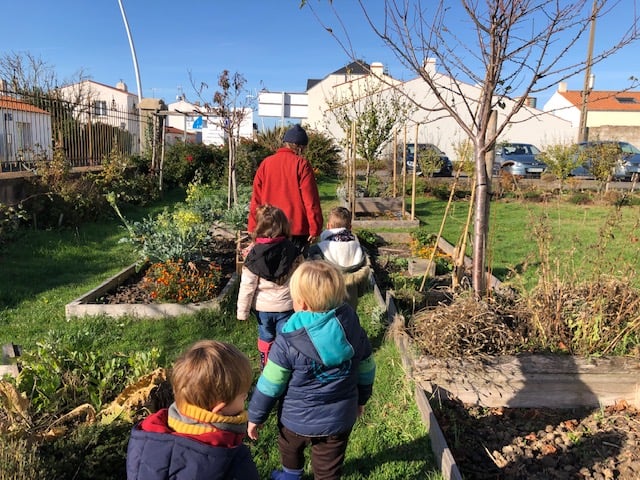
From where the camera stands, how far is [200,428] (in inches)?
67.0

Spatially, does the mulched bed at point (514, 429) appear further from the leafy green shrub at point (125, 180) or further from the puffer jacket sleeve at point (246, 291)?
the leafy green shrub at point (125, 180)

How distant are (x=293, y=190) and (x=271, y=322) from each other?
4.97ft

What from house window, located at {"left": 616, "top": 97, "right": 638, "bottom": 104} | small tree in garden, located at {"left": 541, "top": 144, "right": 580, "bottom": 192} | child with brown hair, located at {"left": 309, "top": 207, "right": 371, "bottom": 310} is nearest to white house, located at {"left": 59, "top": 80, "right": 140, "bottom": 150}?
child with brown hair, located at {"left": 309, "top": 207, "right": 371, "bottom": 310}

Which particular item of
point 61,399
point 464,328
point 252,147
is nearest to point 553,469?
point 464,328

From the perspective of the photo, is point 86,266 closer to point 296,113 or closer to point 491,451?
point 491,451

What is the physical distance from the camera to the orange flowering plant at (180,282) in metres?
5.32

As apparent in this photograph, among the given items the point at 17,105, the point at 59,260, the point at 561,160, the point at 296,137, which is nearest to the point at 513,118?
the point at 561,160

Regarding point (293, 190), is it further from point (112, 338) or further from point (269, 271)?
point (112, 338)

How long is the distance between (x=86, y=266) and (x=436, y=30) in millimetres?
5935

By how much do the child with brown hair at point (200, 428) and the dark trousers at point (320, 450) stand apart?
716 millimetres

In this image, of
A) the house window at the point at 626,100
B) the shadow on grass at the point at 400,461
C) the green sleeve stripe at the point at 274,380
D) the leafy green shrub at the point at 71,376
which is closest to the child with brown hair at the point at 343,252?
the shadow on grass at the point at 400,461

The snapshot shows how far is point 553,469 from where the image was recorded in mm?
2895

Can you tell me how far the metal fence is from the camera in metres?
9.84

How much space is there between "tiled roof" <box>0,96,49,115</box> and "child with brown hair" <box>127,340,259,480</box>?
9901mm
